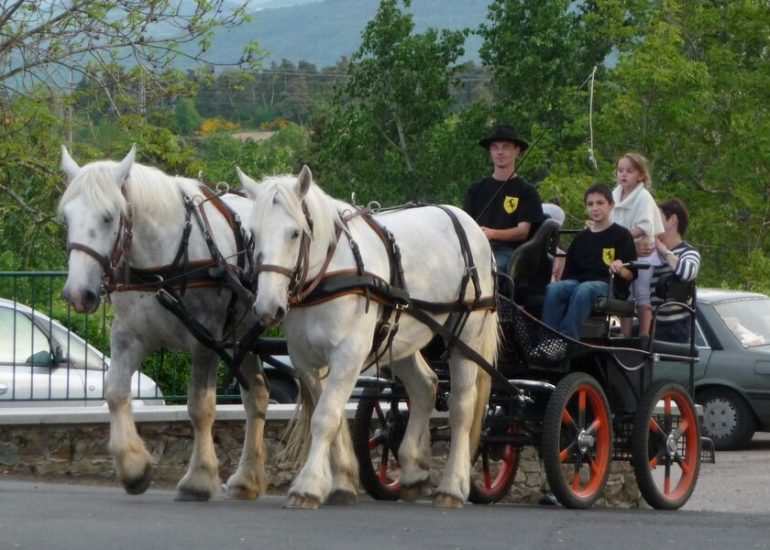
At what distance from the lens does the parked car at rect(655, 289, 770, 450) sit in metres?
17.9

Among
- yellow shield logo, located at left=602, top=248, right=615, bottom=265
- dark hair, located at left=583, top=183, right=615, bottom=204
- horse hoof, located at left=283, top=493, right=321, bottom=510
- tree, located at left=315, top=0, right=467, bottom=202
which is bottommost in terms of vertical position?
horse hoof, located at left=283, top=493, right=321, bottom=510

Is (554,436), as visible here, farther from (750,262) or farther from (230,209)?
(750,262)

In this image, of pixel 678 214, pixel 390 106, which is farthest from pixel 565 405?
pixel 390 106

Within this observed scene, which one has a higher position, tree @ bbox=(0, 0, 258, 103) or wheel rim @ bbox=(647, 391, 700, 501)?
tree @ bbox=(0, 0, 258, 103)

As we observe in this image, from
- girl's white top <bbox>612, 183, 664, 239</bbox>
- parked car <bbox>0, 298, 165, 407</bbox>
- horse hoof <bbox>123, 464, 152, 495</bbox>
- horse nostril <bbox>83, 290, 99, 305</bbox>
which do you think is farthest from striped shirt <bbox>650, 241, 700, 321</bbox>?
parked car <bbox>0, 298, 165, 407</bbox>

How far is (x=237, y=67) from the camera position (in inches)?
747

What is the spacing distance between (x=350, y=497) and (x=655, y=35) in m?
23.7

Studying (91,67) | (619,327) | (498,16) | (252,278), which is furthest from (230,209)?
(498,16)

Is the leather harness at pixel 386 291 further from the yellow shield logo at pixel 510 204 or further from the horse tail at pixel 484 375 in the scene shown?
the yellow shield logo at pixel 510 204

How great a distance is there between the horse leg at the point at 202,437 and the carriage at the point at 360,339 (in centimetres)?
1

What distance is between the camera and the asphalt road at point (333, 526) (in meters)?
7.73

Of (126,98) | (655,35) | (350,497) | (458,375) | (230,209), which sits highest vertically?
(655,35)

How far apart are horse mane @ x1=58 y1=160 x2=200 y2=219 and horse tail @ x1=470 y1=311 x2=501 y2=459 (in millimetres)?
2042

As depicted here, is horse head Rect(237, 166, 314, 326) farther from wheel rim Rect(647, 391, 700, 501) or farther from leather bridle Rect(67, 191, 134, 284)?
wheel rim Rect(647, 391, 700, 501)
